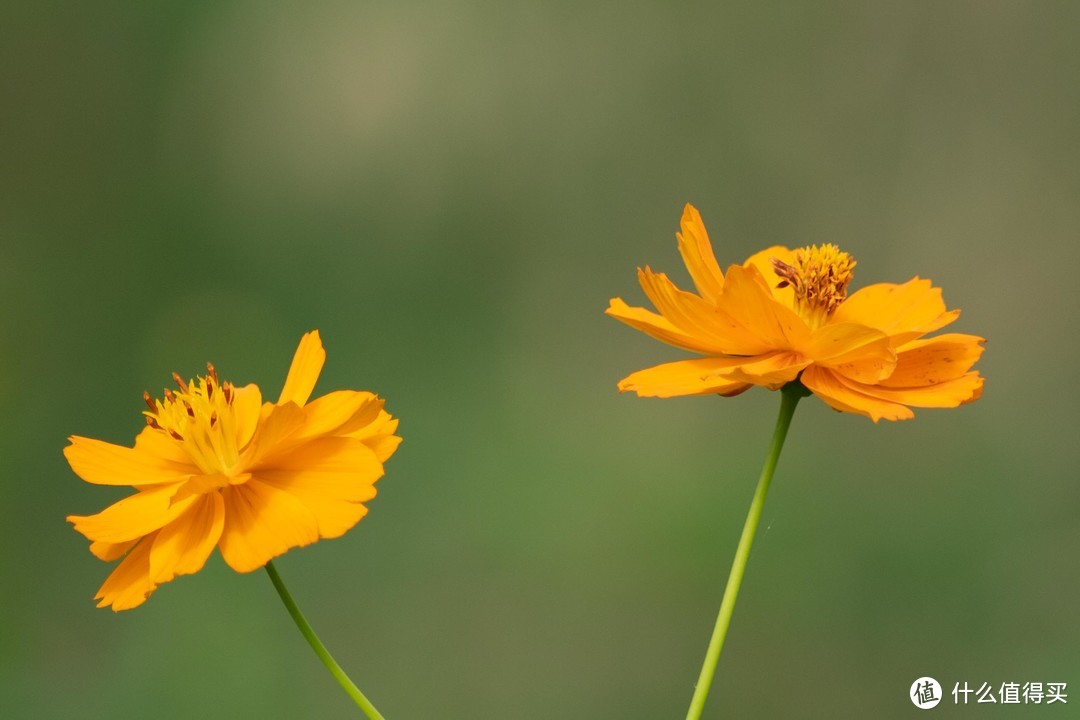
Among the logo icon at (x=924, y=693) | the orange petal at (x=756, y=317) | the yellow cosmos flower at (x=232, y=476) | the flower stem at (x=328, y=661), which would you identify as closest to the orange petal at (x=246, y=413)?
the yellow cosmos flower at (x=232, y=476)

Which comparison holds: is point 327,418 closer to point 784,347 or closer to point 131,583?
point 131,583

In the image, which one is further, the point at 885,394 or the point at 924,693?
the point at 924,693

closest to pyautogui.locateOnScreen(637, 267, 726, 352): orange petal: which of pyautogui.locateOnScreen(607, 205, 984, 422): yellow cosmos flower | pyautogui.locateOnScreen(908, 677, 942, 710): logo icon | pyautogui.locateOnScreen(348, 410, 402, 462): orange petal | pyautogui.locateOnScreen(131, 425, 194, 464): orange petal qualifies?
pyautogui.locateOnScreen(607, 205, 984, 422): yellow cosmos flower

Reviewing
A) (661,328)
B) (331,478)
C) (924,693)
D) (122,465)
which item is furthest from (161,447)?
(924,693)

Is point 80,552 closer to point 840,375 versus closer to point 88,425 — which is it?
point 88,425

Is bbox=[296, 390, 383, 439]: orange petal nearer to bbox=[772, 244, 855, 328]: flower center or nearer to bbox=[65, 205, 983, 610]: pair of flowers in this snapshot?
bbox=[65, 205, 983, 610]: pair of flowers

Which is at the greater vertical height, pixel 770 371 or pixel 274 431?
pixel 770 371

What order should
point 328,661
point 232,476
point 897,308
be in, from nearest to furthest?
1. point 328,661
2. point 232,476
3. point 897,308

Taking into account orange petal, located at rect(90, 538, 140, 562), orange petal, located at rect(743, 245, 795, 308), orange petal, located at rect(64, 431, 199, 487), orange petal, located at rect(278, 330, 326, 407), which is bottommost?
orange petal, located at rect(90, 538, 140, 562)
